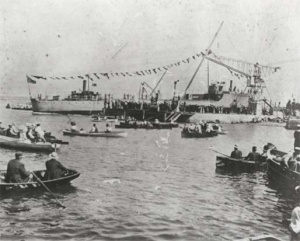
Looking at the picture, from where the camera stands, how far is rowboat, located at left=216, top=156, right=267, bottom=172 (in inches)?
701

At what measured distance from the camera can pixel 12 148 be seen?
22.2 metres

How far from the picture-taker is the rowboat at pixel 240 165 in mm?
17797

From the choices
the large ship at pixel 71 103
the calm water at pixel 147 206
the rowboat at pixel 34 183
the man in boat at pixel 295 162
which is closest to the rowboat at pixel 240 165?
the calm water at pixel 147 206

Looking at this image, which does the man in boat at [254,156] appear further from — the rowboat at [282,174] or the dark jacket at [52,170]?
the dark jacket at [52,170]

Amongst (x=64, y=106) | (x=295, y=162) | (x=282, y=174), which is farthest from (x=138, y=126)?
(x=64, y=106)

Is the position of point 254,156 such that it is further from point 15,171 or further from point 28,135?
point 28,135

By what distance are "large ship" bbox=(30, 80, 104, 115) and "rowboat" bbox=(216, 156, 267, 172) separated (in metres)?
52.4

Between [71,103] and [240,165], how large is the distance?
53581mm

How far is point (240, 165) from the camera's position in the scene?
58.7ft

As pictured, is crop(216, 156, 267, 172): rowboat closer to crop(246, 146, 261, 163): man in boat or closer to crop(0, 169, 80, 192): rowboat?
crop(246, 146, 261, 163): man in boat

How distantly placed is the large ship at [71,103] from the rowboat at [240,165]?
52.4m

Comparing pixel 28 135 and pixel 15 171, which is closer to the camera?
pixel 15 171

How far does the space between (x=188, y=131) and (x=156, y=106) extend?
67.0 feet

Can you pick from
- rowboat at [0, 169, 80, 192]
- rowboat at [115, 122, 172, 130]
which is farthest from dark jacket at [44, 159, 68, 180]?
rowboat at [115, 122, 172, 130]
